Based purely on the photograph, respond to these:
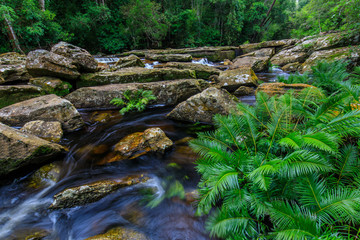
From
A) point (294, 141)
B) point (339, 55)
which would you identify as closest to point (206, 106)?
point (294, 141)

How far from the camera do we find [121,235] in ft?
6.58

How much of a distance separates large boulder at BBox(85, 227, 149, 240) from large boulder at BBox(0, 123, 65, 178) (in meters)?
2.13

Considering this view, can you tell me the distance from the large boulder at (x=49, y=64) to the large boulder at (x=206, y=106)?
508cm

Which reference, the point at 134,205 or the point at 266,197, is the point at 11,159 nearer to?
the point at 134,205

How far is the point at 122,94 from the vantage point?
6160 millimetres

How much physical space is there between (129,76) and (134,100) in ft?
5.69

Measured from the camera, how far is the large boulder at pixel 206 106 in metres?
4.55

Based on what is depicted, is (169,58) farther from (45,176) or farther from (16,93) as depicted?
(45,176)

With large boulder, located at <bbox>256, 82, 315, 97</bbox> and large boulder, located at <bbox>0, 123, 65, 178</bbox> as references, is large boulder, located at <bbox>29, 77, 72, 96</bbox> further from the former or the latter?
large boulder, located at <bbox>256, 82, 315, 97</bbox>

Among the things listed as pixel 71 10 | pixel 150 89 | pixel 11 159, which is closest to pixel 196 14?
pixel 71 10

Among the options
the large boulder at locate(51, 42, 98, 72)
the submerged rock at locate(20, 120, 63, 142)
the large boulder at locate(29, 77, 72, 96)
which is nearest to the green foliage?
the submerged rock at locate(20, 120, 63, 142)

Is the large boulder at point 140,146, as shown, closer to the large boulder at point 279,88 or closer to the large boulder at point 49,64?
the large boulder at point 279,88

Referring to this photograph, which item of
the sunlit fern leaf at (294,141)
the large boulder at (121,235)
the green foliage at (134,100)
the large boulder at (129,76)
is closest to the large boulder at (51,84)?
the large boulder at (129,76)

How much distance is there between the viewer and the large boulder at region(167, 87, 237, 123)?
14.9ft
